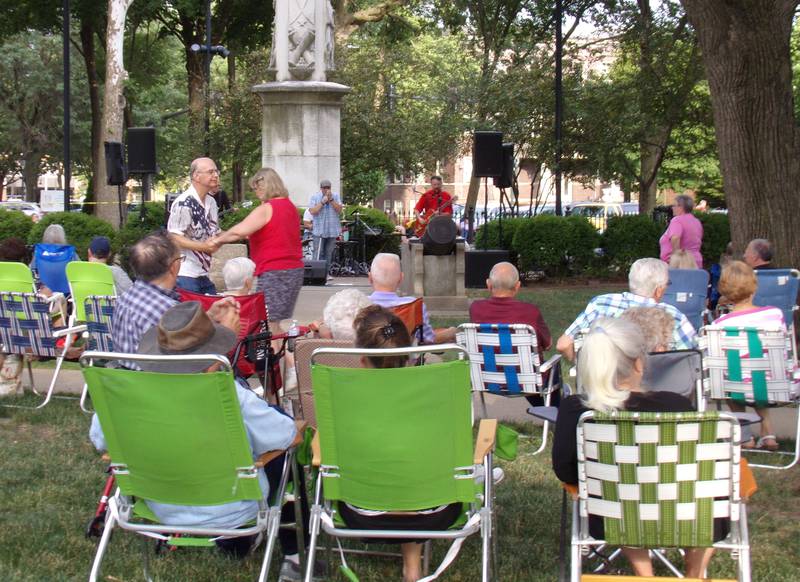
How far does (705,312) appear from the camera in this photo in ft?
29.0

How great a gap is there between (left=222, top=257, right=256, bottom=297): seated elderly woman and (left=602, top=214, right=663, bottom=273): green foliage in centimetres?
1227

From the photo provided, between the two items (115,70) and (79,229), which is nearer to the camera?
(79,229)

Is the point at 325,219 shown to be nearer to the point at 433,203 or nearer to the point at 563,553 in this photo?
the point at 433,203

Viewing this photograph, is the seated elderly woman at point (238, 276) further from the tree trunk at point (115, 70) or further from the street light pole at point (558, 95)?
the tree trunk at point (115, 70)

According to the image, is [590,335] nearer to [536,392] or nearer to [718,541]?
[718,541]

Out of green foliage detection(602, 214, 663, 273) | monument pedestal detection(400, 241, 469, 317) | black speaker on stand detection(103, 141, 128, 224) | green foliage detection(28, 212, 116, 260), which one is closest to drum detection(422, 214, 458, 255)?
monument pedestal detection(400, 241, 469, 317)

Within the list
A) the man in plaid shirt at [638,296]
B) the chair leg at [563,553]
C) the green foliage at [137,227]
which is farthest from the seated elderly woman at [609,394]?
the green foliage at [137,227]

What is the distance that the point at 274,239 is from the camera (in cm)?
806

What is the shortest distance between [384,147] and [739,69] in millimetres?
22208

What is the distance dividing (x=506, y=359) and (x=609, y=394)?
2.80 metres

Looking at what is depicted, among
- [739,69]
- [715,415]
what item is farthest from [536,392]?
[739,69]

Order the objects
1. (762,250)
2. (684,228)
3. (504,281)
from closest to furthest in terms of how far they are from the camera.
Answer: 1. (504,281)
2. (762,250)
3. (684,228)

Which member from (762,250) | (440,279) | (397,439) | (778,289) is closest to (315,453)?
(397,439)

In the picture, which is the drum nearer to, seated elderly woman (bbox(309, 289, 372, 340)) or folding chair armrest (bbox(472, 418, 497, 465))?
seated elderly woman (bbox(309, 289, 372, 340))
